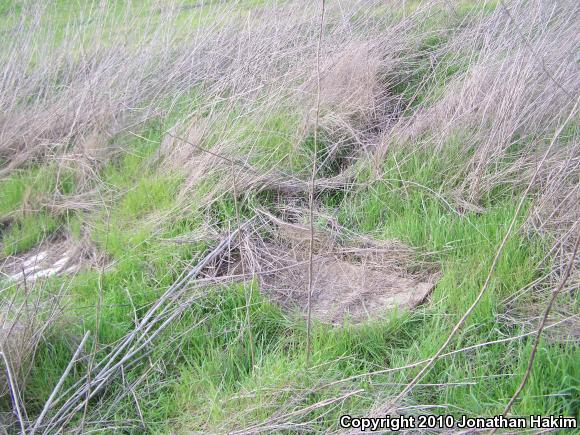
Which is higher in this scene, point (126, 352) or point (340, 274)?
point (340, 274)

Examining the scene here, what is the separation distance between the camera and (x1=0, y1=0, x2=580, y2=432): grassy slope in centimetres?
212

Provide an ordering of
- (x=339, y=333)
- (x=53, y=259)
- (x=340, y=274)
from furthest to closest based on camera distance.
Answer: (x=53, y=259) → (x=340, y=274) → (x=339, y=333)

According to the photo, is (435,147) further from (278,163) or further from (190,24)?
(190,24)

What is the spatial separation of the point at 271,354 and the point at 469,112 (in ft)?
5.99

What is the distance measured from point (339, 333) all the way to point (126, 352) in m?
0.89

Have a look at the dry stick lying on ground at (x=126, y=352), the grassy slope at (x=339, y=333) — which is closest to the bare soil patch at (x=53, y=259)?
the grassy slope at (x=339, y=333)

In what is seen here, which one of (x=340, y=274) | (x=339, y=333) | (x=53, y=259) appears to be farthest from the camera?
(x=53, y=259)

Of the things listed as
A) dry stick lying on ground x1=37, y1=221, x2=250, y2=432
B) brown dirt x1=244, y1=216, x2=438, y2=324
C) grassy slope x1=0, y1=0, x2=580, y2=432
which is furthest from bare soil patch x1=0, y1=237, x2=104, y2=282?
brown dirt x1=244, y1=216, x2=438, y2=324

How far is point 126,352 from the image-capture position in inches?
101

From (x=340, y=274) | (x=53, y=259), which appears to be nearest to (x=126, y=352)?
(x=340, y=274)

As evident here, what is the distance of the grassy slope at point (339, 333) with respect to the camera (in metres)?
2.12

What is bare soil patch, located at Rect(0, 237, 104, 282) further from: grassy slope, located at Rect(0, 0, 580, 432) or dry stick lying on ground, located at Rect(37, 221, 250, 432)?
dry stick lying on ground, located at Rect(37, 221, 250, 432)

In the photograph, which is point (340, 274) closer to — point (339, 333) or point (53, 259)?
point (339, 333)

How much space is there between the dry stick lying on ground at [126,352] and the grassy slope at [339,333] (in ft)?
0.28
